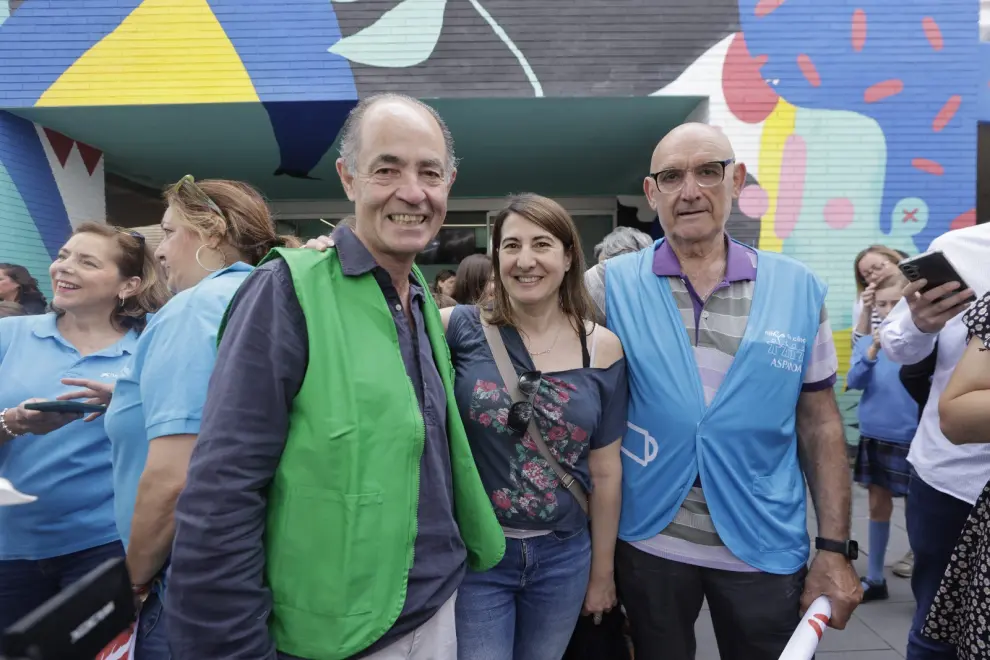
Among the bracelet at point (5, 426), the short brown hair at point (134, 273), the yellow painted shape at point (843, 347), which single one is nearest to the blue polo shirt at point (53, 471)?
the bracelet at point (5, 426)

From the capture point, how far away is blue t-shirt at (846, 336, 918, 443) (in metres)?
3.88

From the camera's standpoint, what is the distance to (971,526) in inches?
68.5

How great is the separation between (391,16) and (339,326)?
6701 millimetres

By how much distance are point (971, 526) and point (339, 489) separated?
1.80m

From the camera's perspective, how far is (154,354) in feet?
4.95

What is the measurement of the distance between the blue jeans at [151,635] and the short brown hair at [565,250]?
4.33ft

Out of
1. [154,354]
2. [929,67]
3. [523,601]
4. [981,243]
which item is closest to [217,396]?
[154,354]

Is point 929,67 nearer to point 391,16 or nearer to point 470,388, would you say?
point 391,16

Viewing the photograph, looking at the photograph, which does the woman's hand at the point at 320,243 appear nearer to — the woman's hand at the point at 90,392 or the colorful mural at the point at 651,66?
the woman's hand at the point at 90,392

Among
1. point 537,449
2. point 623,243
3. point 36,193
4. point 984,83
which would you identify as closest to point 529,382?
point 537,449

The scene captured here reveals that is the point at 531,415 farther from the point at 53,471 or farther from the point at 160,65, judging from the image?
the point at 160,65

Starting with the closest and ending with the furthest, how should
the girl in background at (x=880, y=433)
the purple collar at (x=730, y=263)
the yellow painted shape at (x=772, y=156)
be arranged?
the purple collar at (x=730, y=263)
the girl in background at (x=880, y=433)
the yellow painted shape at (x=772, y=156)

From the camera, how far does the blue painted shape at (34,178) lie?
284 inches

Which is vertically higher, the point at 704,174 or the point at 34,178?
the point at 34,178
